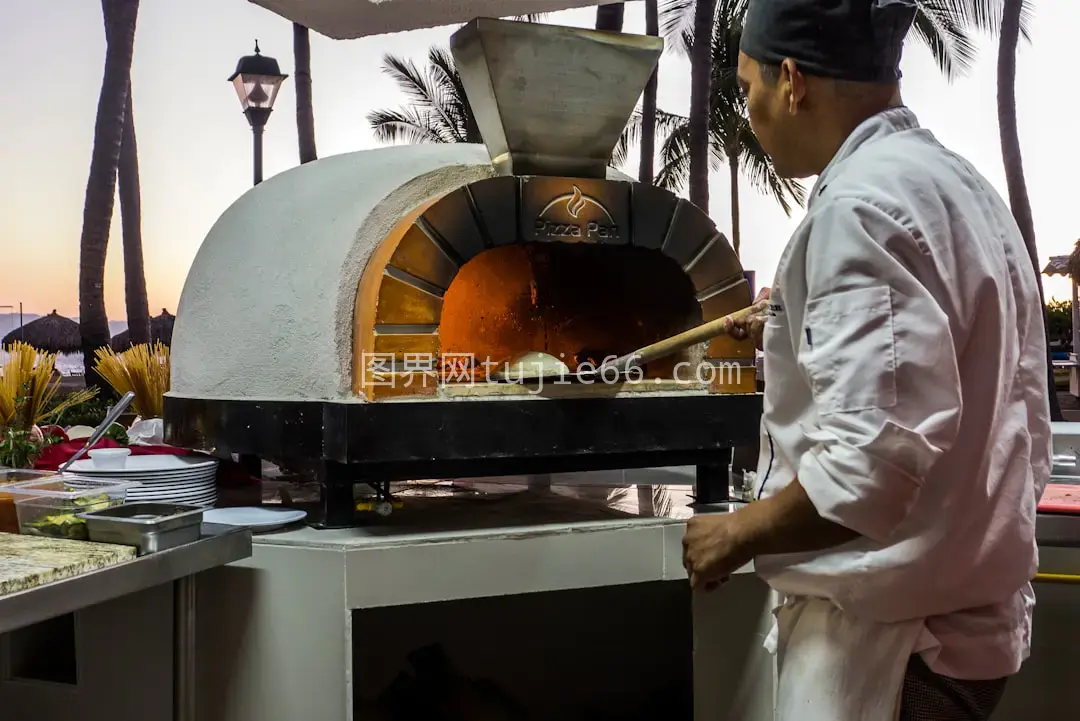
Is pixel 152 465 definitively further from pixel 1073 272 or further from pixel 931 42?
pixel 931 42

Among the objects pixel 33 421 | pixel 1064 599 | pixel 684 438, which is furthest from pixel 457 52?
pixel 1064 599

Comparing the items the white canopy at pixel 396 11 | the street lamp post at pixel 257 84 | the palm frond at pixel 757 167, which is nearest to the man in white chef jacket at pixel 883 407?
the white canopy at pixel 396 11

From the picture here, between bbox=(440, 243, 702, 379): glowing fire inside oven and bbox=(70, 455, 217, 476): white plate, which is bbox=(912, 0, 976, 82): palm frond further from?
bbox=(70, 455, 217, 476): white plate

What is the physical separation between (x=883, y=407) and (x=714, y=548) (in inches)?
12.3

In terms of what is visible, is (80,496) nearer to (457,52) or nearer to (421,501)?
(421,501)

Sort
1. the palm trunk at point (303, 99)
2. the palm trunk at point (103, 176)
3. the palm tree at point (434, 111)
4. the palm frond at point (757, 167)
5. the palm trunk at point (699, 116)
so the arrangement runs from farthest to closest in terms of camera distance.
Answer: the palm tree at point (434, 111)
the palm frond at point (757, 167)
the palm trunk at point (699, 116)
the palm trunk at point (303, 99)
the palm trunk at point (103, 176)

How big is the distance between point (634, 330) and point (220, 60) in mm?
3665

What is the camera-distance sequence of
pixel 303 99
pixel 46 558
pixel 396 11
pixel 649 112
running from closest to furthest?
pixel 46 558, pixel 396 11, pixel 303 99, pixel 649 112

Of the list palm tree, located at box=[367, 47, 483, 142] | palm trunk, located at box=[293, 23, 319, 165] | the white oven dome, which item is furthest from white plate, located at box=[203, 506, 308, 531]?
palm tree, located at box=[367, 47, 483, 142]

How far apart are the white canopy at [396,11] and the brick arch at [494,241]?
611 millimetres

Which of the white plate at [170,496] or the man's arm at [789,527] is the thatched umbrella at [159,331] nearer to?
the white plate at [170,496]

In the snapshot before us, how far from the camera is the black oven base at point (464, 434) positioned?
2.16 metres

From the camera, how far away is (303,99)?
567cm

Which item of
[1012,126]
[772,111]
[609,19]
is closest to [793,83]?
[772,111]
